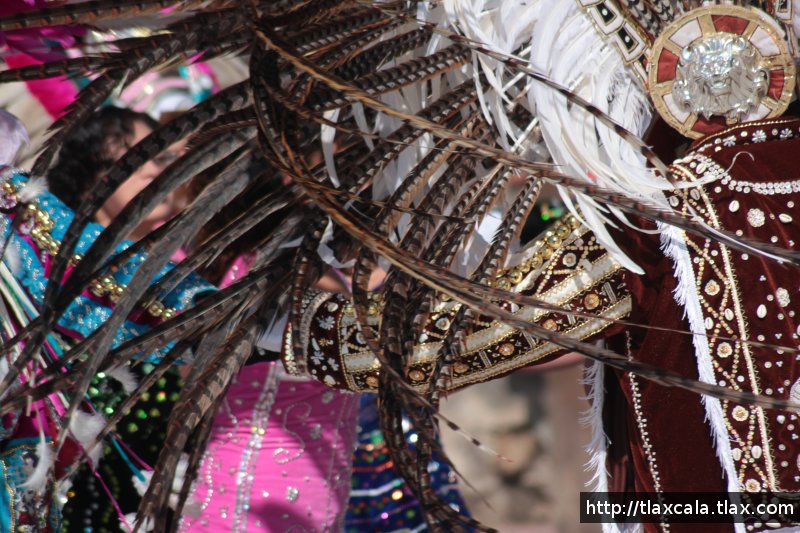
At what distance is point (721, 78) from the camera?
1.14 meters

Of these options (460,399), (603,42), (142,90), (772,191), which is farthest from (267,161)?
(460,399)

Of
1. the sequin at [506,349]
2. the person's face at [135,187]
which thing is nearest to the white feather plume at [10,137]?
the person's face at [135,187]

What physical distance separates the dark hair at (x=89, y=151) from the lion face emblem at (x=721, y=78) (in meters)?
1.09

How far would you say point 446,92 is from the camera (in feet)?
4.08

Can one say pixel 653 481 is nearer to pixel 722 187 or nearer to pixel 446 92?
pixel 722 187

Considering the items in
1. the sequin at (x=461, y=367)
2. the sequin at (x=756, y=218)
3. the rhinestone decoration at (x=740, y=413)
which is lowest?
the rhinestone decoration at (x=740, y=413)

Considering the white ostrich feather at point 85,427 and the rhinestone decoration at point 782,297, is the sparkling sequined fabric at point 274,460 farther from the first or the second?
the rhinestone decoration at point 782,297

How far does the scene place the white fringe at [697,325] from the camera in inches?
43.8

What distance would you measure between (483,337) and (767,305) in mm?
351

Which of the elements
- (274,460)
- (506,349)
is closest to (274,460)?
(274,460)

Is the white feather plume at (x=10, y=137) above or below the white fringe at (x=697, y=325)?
above

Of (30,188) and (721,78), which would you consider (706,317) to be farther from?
(30,188)

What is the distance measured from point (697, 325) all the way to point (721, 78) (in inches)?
12.3

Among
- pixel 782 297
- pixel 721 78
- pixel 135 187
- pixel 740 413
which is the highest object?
pixel 135 187
